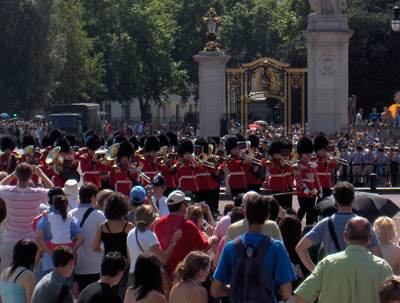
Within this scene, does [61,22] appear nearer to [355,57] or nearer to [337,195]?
[355,57]

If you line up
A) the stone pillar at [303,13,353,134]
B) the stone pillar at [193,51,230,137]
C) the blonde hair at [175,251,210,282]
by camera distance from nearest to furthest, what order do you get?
the blonde hair at [175,251,210,282] < the stone pillar at [303,13,353,134] < the stone pillar at [193,51,230,137]

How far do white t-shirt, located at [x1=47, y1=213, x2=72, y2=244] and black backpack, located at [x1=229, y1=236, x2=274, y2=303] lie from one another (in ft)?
7.41

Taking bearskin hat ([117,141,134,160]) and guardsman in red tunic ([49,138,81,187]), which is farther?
guardsman in red tunic ([49,138,81,187])

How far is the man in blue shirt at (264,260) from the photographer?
5.57m

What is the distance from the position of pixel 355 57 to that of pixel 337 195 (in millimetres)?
28786

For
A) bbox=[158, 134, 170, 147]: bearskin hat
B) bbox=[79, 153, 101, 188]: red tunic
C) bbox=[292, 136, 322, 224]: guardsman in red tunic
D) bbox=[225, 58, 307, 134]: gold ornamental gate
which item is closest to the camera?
bbox=[292, 136, 322, 224]: guardsman in red tunic

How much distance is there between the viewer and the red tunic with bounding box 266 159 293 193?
42.1ft

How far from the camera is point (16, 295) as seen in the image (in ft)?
20.7

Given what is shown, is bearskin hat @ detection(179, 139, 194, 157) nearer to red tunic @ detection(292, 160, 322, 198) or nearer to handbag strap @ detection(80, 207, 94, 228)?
red tunic @ detection(292, 160, 322, 198)

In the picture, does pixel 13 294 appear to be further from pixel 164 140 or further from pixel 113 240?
pixel 164 140

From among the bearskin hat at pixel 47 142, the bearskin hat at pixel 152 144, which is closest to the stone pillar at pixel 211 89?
the bearskin hat at pixel 47 142

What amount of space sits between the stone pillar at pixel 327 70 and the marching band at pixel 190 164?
7894 mm

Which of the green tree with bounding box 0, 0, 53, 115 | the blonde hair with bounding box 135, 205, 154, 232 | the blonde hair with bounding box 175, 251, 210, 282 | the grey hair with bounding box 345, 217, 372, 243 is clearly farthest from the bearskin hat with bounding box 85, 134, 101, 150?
the green tree with bounding box 0, 0, 53, 115

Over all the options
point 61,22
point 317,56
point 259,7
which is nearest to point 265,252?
point 317,56
